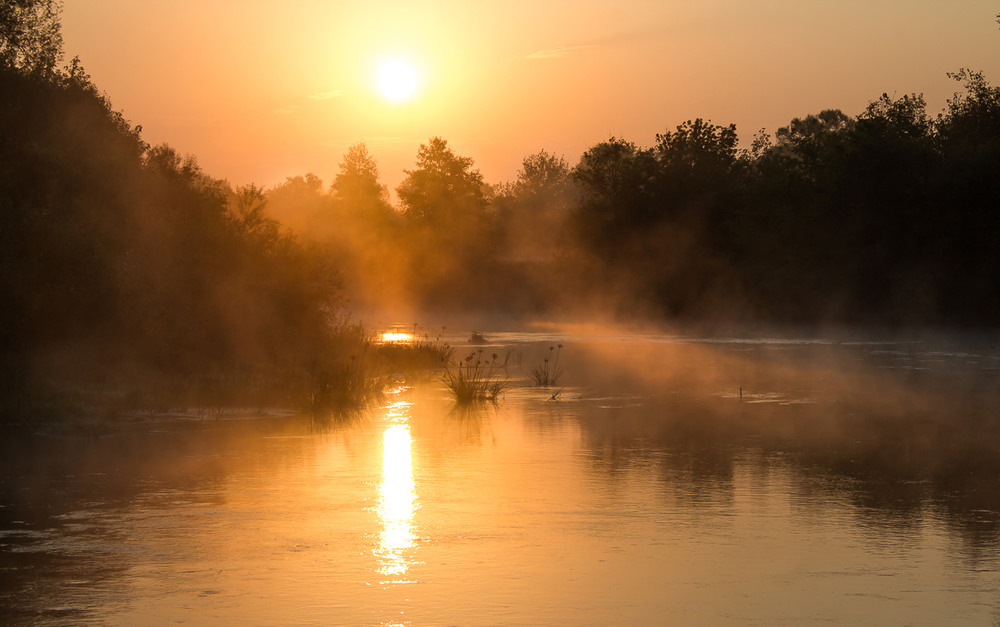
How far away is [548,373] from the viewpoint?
30.9 metres

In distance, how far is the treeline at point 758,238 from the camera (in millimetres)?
56906

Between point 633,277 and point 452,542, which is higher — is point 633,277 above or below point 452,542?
above

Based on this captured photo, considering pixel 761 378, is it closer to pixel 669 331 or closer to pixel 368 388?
pixel 368 388

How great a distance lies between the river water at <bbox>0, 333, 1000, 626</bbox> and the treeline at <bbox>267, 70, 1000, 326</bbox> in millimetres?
21219

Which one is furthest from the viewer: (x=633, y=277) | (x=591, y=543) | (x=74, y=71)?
(x=633, y=277)

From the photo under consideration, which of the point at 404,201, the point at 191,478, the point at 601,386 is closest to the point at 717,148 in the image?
the point at 404,201

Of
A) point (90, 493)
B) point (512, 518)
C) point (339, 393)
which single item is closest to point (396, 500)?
point (512, 518)

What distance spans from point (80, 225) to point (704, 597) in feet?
59.3

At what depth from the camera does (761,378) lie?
2942 cm

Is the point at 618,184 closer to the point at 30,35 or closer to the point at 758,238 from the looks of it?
the point at 758,238

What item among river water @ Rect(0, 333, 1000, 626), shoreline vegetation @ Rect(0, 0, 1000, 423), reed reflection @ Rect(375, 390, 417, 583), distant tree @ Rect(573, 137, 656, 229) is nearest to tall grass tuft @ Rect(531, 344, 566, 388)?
shoreline vegetation @ Rect(0, 0, 1000, 423)

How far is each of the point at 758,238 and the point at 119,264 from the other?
5108 centimetres

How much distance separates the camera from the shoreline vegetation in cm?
2339

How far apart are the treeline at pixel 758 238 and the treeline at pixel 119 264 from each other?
16.0ft
